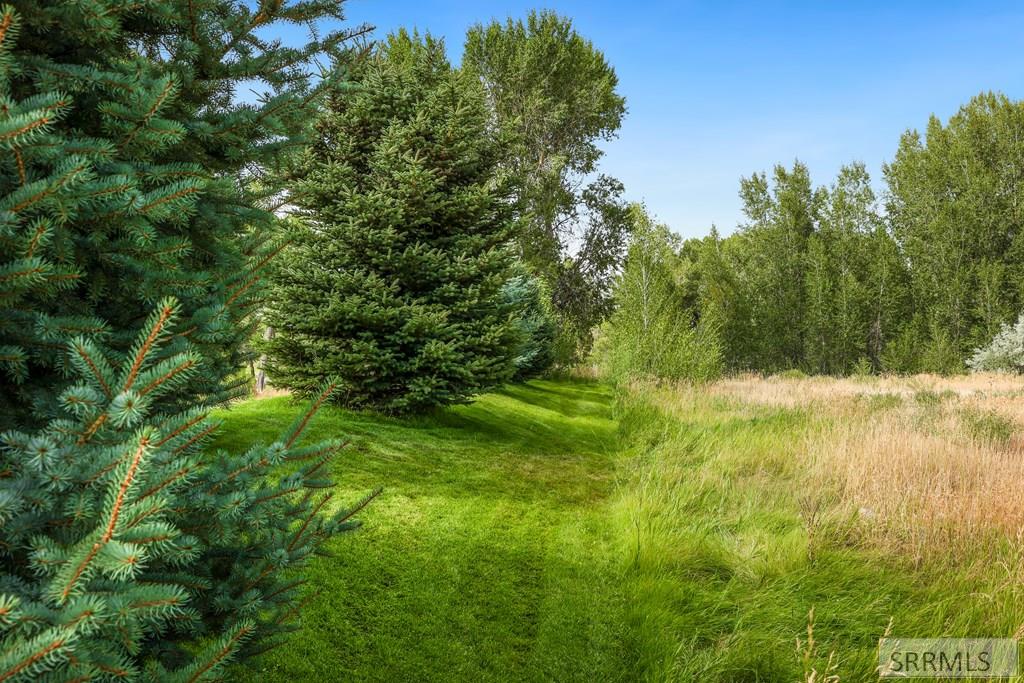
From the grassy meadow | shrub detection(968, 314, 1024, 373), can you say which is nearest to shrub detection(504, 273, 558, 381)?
the grassy meadow

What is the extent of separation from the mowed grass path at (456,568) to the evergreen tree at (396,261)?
0.77m

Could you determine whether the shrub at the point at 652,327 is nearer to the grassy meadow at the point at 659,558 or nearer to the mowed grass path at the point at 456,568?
the grassy meadow at the point at 659,558

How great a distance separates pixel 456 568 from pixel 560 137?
22.8 m

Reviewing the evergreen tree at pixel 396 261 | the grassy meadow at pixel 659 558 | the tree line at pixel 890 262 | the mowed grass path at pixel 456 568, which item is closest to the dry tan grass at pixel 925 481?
the grassy meadow at pixel 659 558

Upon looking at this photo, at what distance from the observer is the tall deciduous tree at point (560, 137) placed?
22.7m

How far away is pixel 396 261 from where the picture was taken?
793 centimetres

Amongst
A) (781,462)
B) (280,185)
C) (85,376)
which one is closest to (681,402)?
(781,462)

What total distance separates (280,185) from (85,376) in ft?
4.59

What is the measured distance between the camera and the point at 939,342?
27438 mm

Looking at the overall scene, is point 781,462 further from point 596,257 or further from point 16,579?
point 596,257

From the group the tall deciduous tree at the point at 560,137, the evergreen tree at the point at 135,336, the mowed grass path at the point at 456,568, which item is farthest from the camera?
the tall deciduous tree at the point at 560,137

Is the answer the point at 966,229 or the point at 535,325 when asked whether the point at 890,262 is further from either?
the point at 535,325

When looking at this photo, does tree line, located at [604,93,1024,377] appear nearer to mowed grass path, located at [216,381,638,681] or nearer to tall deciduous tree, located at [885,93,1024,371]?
tall deciduous tree, located at [885,93,1024,371]

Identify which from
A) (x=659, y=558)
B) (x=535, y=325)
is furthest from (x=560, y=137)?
(x=659, y=558)
